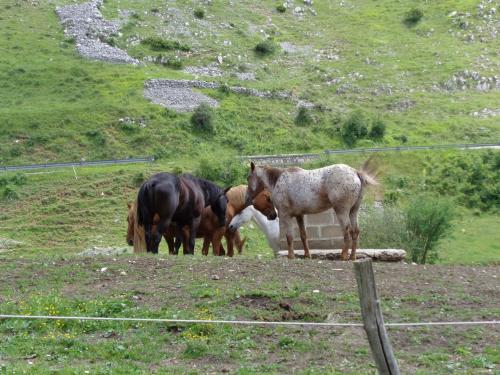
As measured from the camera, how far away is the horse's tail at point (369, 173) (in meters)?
20.5

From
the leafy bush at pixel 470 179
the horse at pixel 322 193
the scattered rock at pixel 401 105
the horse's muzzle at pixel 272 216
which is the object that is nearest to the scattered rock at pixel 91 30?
the scattered rock at pixel 401 105

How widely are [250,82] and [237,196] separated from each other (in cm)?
4808

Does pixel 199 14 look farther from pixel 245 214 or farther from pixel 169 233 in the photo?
pixel 169 233

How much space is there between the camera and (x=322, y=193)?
20.6 meters

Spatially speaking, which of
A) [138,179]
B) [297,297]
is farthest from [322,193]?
[138,179]

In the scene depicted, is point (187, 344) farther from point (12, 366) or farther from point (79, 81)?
point (79, 81)

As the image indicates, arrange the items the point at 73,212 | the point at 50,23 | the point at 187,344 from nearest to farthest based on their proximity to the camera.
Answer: the point at 187,344 → the point at 73,212 → the point at 50,23

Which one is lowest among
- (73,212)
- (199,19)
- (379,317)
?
(73,212)

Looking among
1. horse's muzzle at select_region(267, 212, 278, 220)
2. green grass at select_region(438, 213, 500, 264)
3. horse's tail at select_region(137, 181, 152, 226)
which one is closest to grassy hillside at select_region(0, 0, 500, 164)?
green grass at select_region(438, 213, 500, 264)

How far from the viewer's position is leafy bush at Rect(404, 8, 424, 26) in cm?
9075

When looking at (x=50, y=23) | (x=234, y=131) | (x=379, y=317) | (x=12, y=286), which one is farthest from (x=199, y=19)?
(x=379, y=317)

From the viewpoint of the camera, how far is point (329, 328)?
12859 mm

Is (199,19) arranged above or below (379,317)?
below

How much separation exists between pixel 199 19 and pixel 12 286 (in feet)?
241
